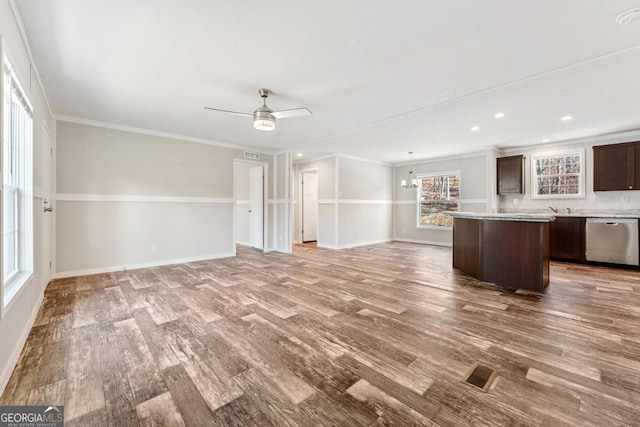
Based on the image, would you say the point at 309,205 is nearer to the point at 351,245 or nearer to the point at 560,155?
the point at 351,245

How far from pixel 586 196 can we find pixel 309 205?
6.66 metres

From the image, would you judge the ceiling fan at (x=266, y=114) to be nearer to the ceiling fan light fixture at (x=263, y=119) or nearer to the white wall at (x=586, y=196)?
the ceiling fan light fixture at (x=263, y=119)

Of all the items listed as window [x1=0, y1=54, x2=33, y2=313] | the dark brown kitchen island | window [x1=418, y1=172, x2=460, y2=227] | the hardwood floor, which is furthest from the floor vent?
window [x1=418, y1=172, x2=460, y2=227]

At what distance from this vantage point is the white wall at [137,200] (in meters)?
4.27

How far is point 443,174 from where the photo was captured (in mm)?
7684

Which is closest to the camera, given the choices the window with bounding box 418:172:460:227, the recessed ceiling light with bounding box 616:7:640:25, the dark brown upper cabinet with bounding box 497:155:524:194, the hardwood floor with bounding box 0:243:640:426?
the hardwood floor with bounding box 0:243:640:426

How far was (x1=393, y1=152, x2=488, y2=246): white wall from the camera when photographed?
22.5ft

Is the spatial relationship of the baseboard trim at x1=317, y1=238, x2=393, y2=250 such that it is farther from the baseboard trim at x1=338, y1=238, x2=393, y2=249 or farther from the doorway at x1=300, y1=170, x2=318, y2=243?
the doorway at x1=300, y1=170, x2=318, y2=243

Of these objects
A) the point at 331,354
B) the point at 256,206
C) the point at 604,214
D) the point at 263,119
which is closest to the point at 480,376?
the point at 331,354

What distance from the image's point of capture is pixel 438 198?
25.7ft

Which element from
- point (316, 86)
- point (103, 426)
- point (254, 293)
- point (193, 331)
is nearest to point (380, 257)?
point (254, 293)

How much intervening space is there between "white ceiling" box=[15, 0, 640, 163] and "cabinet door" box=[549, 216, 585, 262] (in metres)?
1.86

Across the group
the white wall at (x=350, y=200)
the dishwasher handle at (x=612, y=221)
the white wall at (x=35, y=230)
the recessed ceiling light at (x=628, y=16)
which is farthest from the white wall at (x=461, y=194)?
the white wall at (x=35, y=230)

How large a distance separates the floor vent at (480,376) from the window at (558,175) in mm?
5964
